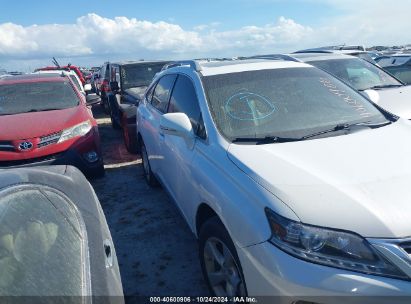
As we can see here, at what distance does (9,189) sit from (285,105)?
2.05 m

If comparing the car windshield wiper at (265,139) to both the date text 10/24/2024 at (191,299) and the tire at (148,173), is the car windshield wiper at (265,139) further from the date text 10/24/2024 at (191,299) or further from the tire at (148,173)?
the tire at (148,173)

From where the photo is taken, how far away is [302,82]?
3.22 metres

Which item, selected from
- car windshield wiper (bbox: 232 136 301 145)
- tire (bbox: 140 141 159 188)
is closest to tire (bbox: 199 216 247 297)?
car windshield wiper (bbox: 232 136 301 145)

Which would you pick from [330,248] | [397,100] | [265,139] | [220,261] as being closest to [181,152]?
[265,139]

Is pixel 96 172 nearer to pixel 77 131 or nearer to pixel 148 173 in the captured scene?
pixel 77 131

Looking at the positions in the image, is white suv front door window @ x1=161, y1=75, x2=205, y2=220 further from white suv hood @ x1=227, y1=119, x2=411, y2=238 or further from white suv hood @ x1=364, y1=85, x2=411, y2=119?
white suv hood @ x1=364, y1=85, x2=411, y2=119

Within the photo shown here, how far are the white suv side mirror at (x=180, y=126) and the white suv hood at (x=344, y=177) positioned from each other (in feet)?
1.62

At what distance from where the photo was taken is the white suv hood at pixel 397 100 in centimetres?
507

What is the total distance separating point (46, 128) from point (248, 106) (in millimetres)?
3354

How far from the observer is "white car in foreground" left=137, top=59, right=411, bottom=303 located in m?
1.72

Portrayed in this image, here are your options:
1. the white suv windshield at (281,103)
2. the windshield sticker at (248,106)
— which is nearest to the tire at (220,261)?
the white suv windshield at (281,103)

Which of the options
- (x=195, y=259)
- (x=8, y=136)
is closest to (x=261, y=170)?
(x=195, y=259)

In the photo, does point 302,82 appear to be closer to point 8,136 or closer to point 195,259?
point 195,259

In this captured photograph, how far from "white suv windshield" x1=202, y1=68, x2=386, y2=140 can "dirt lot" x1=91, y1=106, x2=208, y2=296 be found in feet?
4.42
